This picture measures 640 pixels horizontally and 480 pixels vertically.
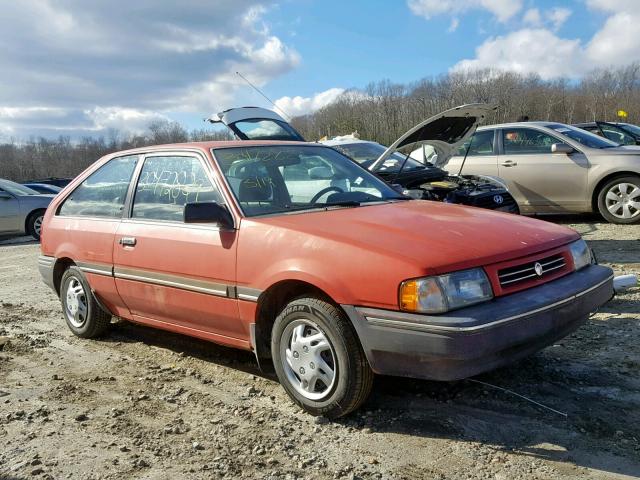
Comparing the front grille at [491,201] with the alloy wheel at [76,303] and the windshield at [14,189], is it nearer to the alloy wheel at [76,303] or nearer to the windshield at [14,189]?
the alloy wheel at [76,303]

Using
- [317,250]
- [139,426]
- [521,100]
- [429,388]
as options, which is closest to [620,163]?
[429,388]

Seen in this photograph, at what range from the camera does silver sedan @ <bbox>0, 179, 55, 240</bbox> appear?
13.1m

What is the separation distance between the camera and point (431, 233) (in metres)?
3.18

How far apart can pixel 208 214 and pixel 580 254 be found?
228 centimetres

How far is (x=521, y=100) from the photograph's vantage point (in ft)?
251

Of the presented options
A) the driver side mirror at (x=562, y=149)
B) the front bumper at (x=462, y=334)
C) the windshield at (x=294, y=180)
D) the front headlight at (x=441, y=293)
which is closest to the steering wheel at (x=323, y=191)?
the windshield at (x=294, y=180)

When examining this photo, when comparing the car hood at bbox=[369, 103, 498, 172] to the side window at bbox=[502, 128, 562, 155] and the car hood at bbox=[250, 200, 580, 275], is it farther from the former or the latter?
the car hood at bbox=[250, 200, 580, 275]

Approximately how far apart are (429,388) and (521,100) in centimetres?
7963

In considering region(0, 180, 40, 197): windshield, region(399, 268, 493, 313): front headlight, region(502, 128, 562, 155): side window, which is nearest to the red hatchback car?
region(399, 268, 493, 313): front headlight

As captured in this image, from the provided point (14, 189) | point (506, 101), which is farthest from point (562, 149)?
point (506, 101)

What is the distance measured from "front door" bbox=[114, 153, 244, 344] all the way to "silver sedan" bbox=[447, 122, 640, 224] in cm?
575

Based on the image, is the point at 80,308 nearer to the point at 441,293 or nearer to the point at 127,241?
the point at 127,241

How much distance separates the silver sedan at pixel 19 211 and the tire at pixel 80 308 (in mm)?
8991

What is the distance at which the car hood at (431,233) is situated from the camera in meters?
2.91
